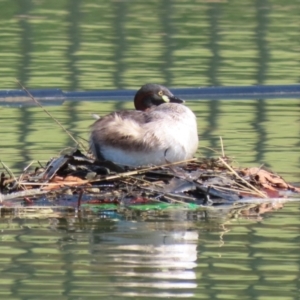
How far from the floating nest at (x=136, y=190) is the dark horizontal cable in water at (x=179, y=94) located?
4.18m

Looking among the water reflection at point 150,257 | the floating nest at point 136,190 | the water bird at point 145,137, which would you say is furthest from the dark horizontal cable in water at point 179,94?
the water reflection at point 150,257

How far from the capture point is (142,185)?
945 cm

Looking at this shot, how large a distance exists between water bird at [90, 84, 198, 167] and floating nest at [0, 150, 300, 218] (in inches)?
5.0

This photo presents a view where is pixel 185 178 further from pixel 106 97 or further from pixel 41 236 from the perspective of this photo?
pixel 106 97

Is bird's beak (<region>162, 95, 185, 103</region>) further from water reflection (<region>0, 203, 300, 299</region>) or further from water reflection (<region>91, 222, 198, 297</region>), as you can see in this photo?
water reflection (<region>91, 222, 198, 297</region>)

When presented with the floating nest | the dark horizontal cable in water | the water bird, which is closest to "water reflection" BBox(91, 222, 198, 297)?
the floating nest

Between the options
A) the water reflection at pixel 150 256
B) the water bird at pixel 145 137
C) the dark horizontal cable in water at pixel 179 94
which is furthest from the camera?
the dark horizontal cable in water at pixel 179 94

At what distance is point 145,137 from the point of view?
9.84 m

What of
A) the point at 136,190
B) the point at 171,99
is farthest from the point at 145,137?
the point at 171,99

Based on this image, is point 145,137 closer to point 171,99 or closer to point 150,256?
point 171,99

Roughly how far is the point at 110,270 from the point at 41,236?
1.00m

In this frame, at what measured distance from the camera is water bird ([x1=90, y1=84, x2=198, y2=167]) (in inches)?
387

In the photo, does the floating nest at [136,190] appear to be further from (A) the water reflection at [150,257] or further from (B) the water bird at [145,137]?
(A) the water reflection at [150,257]

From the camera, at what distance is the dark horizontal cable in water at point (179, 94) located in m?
14.0
